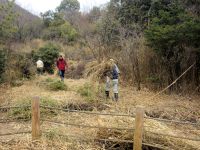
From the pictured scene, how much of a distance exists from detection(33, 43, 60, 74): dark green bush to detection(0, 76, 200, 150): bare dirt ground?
4.13 m

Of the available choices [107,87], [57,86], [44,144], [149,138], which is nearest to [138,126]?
[149,138]

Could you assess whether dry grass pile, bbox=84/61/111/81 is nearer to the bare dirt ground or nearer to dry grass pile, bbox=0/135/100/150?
the bare dirt ground

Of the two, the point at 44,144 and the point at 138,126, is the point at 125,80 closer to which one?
the point at 44,144

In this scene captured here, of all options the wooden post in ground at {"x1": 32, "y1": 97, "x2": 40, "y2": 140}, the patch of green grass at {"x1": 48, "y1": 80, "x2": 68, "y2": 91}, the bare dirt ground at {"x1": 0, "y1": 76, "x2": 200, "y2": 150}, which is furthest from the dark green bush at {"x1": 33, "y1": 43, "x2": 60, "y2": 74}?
the wooden post in ground at {"x1": 32, "y1": 97, "x2": 40, "y2": 140}

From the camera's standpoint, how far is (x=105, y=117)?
784 centimetres

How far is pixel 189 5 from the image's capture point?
45.4 ft

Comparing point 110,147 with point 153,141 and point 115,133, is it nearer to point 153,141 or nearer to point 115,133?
point 115,133

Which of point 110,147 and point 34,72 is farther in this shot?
point 34,72

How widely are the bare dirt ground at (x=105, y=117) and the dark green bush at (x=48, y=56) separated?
4.13 metres

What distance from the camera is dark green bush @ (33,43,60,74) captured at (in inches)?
810

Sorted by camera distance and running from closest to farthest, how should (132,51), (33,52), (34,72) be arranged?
1. (132,51)
2. (34,72)
3. (33,52)

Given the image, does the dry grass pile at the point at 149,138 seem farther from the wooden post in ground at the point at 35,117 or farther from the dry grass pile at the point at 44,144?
the wooden post in ground at the point at 35,117

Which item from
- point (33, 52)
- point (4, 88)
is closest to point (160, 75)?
point (4, 88)

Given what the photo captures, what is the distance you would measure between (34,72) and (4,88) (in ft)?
11.1
